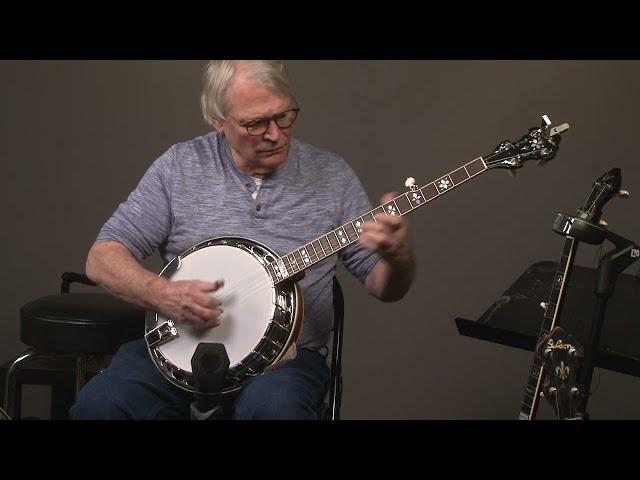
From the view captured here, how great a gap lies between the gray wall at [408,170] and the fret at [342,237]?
1215 millimetres

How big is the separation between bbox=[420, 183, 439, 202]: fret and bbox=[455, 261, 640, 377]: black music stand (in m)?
0.32

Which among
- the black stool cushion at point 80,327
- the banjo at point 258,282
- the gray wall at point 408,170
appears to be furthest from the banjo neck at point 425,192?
the gray wall at point 408,170

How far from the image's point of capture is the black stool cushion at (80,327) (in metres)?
2.71

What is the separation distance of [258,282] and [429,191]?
50 centimetres

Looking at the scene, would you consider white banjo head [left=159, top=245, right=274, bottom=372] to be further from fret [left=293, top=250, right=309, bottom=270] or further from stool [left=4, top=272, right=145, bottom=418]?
stool [left=4, top=272, right=145, bottom=418]

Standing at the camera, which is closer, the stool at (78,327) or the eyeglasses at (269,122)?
the eyeglasses at (269,122)

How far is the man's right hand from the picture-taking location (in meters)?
2.36

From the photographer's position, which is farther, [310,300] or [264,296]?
[310,300]

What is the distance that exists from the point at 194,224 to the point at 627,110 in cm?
181

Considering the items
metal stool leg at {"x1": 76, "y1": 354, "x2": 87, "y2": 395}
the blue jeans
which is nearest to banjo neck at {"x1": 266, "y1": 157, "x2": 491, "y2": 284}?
the blue jeans

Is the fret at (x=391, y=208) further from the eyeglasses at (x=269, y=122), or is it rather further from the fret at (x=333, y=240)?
the eyeglasses at (x=269, y=122)
